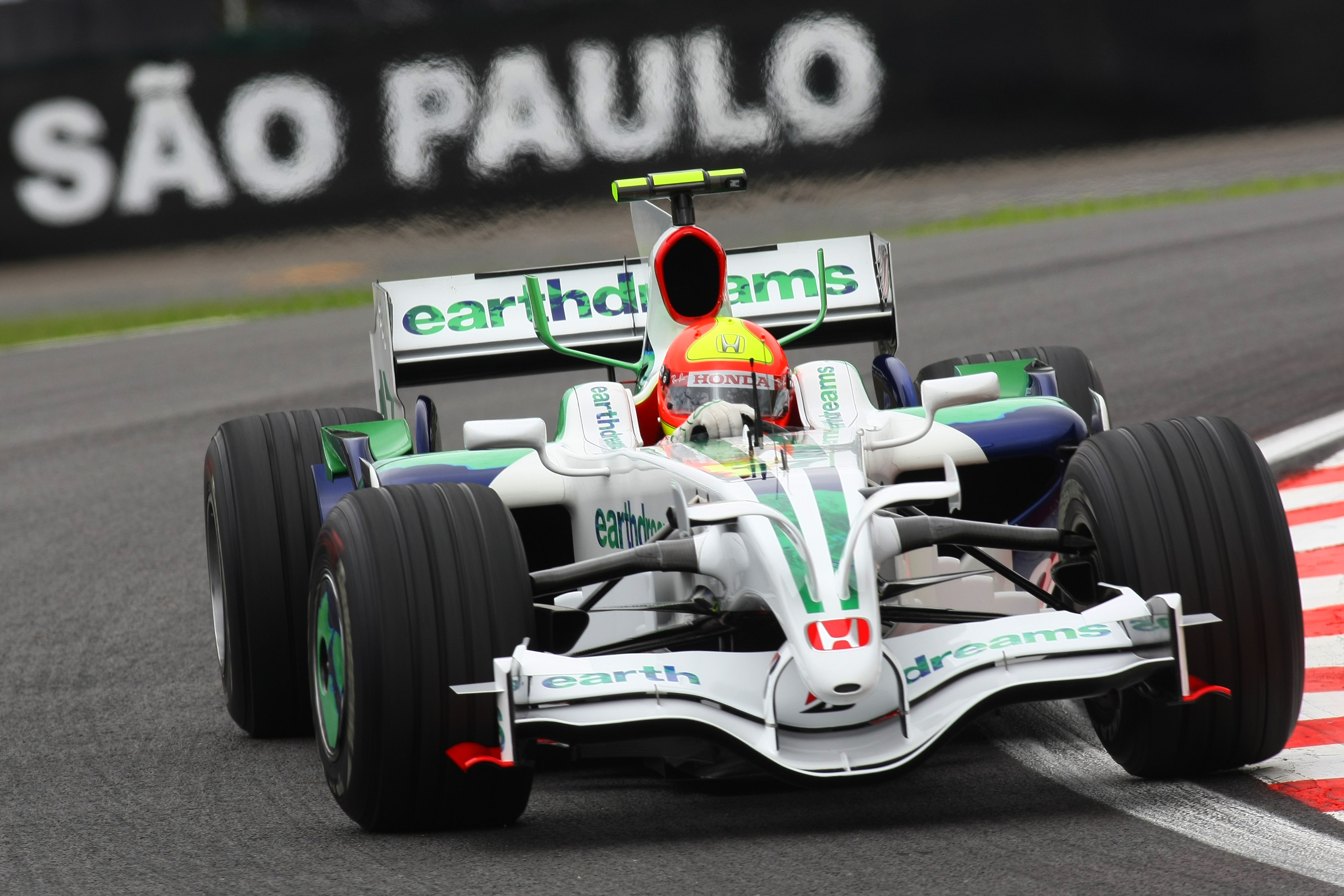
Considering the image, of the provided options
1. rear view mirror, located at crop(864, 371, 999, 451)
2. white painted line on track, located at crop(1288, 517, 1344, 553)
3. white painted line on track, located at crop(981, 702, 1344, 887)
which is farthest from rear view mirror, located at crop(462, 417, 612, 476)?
white painted line on track, located at crop(1288, 517, 1344, 553)

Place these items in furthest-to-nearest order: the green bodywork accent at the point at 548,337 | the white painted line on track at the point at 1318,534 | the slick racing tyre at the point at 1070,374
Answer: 1. the white painted line on track at the point at 1318,534
2. the slick racing tyre at the point at 1070,374
3. the green bodywork accent at the point at 548,337

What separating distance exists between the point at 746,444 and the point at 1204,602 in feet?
4.36

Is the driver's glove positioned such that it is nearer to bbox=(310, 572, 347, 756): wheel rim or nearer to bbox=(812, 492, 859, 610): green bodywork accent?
bbox=(812, 492, 859, 610): green bodywork accent

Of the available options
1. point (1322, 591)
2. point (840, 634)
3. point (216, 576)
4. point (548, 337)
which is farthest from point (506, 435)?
point (1322, 591)

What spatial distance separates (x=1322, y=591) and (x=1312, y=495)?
170cm

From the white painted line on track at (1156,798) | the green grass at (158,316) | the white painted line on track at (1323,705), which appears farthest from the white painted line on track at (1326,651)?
the green grass at (158,316)

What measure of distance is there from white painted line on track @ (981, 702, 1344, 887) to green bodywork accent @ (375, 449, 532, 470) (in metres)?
1.58

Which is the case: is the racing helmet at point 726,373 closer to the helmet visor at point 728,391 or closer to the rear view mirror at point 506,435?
the helmet visor at point 728,391

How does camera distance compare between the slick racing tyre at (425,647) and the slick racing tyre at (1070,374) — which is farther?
the slick racing tyre at (1070,374)

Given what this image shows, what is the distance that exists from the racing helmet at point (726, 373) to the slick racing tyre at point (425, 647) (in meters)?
1.14

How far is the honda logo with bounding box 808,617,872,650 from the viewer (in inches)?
167

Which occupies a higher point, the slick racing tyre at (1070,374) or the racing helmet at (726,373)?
the racing helmet at (726,373)

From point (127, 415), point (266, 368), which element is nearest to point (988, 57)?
point (266, 368)

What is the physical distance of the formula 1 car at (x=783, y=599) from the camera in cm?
428
